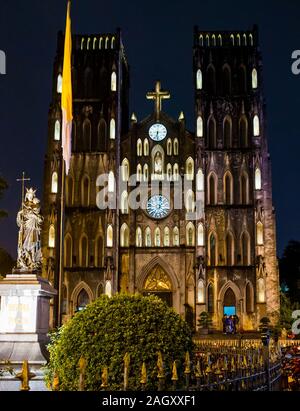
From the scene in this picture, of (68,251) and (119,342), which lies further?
(68,251)

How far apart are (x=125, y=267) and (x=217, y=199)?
8884 mm

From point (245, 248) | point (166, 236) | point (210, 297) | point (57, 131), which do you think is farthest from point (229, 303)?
point (57, 131)

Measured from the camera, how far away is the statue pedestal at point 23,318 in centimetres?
1555

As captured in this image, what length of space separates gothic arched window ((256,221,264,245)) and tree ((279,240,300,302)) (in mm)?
16179

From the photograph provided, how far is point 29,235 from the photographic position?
17.5 metres

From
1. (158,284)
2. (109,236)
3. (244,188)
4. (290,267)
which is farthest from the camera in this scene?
(290,267)

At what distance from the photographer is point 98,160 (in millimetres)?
47938

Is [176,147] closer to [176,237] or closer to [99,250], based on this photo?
[176,237]

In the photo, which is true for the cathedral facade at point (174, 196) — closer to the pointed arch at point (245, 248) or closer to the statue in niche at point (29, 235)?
the pointed arch at point (245, 248)

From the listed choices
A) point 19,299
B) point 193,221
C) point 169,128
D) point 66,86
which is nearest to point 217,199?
point 193,221

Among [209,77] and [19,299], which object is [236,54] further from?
[19,299]

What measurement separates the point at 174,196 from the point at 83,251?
831cm

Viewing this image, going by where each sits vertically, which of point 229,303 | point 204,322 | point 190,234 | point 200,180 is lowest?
point 204,322
